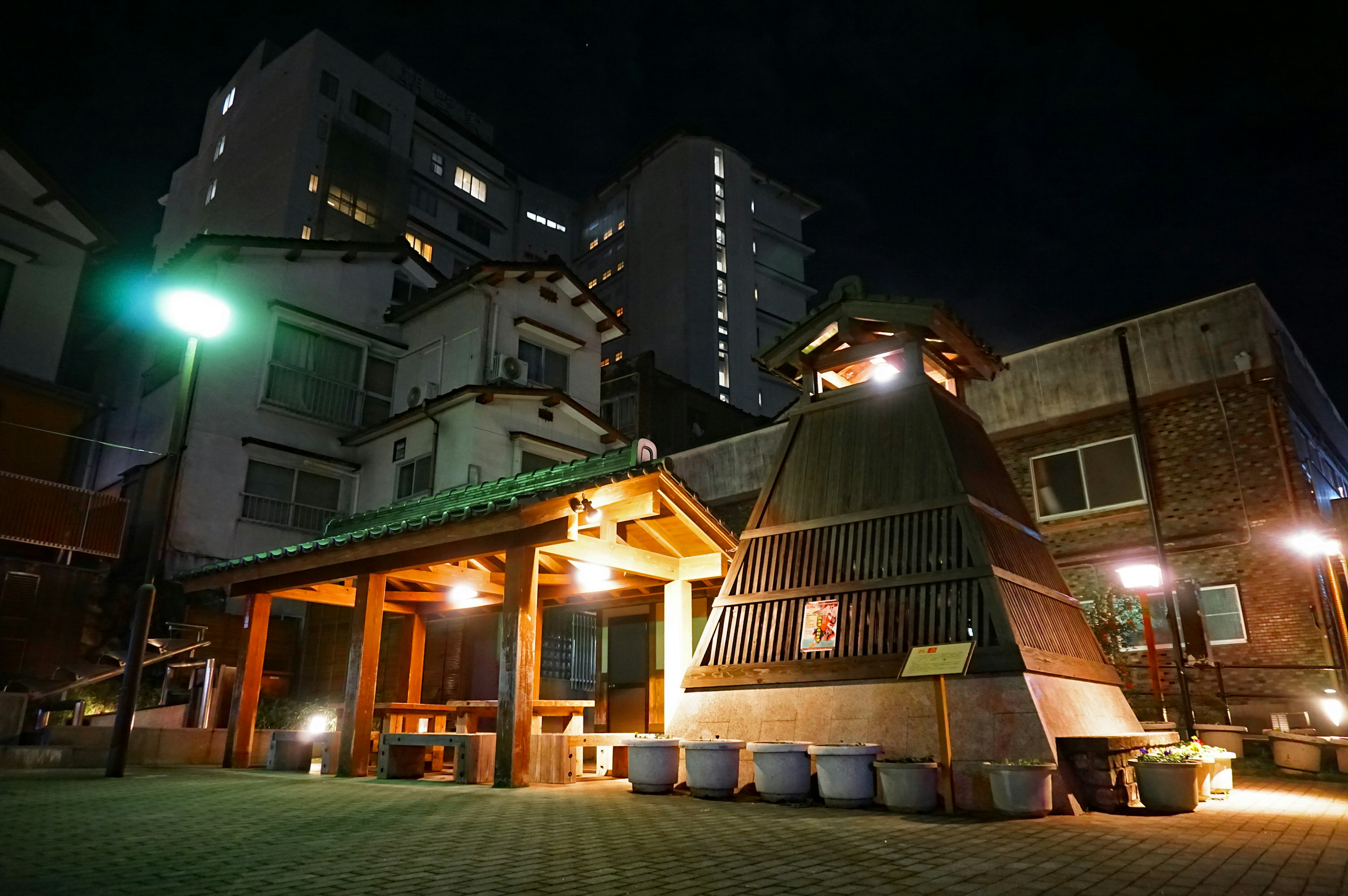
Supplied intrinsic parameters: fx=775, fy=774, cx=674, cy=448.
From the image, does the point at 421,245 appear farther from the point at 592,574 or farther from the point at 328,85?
the point at 592,574

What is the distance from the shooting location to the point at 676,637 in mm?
12969

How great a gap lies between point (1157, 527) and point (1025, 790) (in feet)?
29.7

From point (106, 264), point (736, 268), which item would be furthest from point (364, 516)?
point (736, 268)

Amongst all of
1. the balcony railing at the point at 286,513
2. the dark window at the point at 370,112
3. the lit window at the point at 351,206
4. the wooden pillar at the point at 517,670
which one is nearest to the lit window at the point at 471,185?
the dark window at the point at 370,112

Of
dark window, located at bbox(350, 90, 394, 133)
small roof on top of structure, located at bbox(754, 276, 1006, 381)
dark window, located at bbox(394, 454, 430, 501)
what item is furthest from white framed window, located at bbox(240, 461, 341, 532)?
dark window, located at bbox(350, 90, 394, 133)

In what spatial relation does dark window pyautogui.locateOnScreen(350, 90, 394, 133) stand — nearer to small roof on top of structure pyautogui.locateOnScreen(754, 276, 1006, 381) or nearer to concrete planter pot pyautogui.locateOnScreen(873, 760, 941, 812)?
small roof on top of structure pyautogui.locateOnScreen(754, 276, 1006, 381)

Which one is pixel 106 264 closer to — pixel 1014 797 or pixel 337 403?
pixel 337 403

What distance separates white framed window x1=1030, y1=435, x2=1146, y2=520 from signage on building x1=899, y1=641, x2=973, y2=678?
9102 mm

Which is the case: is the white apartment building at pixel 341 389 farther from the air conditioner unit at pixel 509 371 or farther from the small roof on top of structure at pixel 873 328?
the small roof on top of structure at pixel 873 328

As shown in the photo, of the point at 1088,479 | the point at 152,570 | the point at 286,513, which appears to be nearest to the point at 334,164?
the point at 286,513

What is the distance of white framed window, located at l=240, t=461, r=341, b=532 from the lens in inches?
914

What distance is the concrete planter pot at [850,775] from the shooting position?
827cm

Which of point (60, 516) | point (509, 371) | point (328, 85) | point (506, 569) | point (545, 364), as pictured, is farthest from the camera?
point (328, 85)

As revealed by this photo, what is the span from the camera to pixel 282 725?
766 inches
